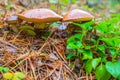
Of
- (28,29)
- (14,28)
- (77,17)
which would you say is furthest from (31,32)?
(77,17)

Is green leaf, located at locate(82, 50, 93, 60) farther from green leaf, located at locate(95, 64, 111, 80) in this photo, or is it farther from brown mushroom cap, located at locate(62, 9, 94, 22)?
brown mushroom cap, located at locate(62, 9, 94, 22)

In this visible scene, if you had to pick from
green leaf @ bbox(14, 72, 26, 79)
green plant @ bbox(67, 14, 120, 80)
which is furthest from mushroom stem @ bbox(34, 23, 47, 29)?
green leaf @ bbox(14, 72, 26, 79)

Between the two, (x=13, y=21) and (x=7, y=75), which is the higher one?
(x=13, y=21)

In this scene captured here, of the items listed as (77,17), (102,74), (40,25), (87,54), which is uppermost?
(77,17)

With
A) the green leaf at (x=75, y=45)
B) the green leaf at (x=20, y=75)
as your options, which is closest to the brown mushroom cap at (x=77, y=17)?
the green leaf at (x=75, y=45)

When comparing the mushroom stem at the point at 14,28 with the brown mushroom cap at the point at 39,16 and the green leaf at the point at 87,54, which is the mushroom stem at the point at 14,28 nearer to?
the brown mushroom cap at the point at 39,16

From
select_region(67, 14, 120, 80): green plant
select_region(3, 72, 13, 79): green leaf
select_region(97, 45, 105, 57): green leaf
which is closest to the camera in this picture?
select_region(3, 72, 13, 79): green leaf

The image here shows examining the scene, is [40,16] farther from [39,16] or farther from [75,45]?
[75,45]

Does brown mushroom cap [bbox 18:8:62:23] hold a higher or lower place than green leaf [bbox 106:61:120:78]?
higher

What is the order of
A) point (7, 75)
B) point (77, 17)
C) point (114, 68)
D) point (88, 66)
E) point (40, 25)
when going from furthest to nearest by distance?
1. point (40, 25)
2. point (77, 17)
3. point (88, 66)
4. point (114, 68)
5. point (7, 75)
